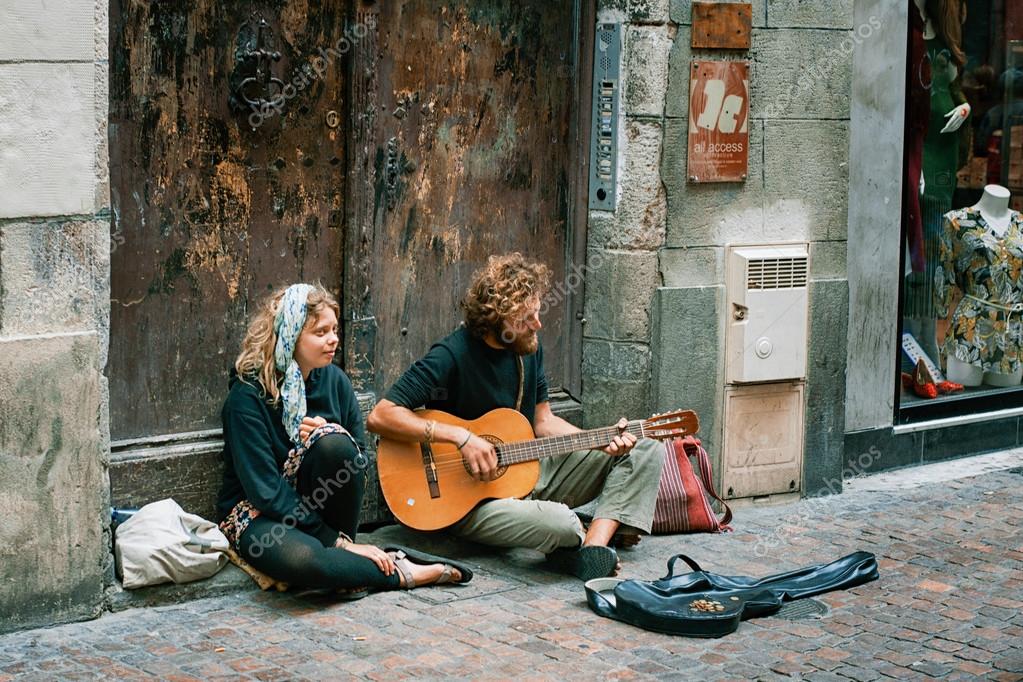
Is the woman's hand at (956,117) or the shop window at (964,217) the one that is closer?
the shop window at (964,217)

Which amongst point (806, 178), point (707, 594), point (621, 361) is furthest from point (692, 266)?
point (707, 594)

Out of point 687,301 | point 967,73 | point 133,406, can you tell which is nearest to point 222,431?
point 133,406

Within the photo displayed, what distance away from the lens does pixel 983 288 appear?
9.45 m

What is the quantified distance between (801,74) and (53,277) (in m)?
3.76

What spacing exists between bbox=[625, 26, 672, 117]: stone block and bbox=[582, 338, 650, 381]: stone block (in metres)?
1.05

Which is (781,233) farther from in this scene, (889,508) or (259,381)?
(259,381)

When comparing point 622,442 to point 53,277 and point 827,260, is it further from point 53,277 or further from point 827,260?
point 53,277

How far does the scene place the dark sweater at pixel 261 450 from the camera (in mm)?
5969

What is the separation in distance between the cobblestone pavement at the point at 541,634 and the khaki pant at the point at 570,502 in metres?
0.17

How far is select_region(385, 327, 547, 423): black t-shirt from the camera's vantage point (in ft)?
21.5

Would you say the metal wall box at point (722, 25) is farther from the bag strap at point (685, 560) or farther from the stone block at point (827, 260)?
the bag strap at point (685, 560)

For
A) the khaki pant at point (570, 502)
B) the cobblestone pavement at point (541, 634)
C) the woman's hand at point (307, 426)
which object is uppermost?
the woman's hand at point (307, 426)

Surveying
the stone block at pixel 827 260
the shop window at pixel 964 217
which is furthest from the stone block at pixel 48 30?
the shop window at pixel 964 217

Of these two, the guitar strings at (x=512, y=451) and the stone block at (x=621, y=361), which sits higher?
the stone block at (x=621, y=361)
